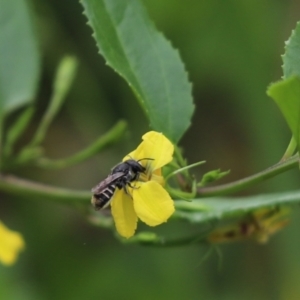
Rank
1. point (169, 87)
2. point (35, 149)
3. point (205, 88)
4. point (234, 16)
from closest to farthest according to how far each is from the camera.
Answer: point (169, 87) < point (35, 149) < point (234, 16) < point (205, 88)

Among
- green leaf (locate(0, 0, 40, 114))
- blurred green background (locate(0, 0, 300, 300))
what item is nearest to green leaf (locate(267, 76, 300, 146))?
green leaf (locate(0, 0, 40, 114))

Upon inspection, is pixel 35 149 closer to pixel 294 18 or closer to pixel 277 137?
pixel 277 137

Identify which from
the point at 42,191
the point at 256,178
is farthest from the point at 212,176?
the point at 42,191

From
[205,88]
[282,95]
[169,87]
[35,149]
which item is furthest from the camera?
[205,88]

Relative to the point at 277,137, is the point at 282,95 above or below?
above

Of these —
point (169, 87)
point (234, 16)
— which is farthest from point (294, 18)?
point (169, 87)

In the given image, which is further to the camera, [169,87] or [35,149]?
[35,149]

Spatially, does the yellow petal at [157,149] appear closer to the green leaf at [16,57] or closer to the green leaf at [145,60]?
the green leaf at [145,60]

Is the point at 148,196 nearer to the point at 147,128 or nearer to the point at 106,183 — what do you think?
the point at 106,183
